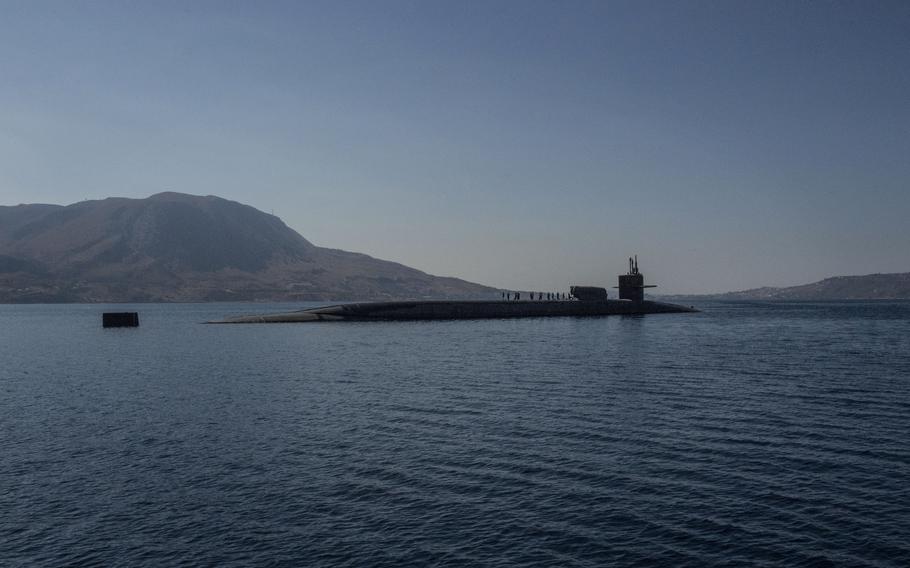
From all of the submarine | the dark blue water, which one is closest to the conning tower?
the submarine

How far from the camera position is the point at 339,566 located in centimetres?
1552

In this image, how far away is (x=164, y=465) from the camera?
2492 centimetres

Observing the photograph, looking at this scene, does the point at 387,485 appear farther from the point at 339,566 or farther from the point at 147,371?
the point at 147,371

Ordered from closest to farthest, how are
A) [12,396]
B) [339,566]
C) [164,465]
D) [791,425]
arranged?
[339,566]
[164,465]
[791,425]
[12,396]

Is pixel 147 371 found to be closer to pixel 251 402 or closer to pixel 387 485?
pixel 251 402

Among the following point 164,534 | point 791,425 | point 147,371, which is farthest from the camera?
point 147,371

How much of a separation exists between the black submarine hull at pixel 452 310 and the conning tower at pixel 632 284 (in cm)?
192

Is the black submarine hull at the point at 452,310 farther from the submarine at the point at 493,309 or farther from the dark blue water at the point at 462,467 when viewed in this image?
the dark blue water at the point at 462,467

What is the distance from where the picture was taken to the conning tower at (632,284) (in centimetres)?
14712

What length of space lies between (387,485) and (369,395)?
62.2 ft

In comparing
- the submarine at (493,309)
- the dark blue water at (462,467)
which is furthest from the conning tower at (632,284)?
the dark blue water at (462,467)

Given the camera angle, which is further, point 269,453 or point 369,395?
point 369,395

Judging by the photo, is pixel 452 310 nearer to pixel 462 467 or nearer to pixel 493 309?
pixel 493 309

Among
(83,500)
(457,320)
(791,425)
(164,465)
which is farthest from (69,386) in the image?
(457,320)
